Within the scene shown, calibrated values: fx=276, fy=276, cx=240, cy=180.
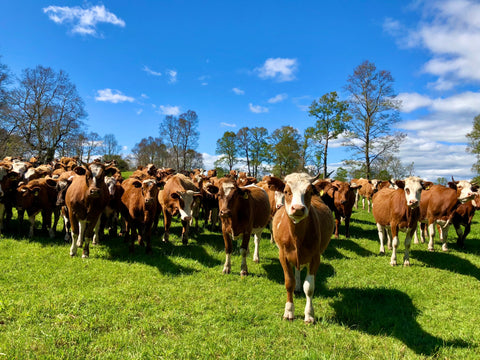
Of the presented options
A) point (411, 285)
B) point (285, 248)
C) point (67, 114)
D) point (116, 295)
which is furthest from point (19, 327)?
point (67, 114)

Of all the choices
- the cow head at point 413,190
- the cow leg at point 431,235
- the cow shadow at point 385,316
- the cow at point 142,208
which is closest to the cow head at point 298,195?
the cow shadow at point 385,316

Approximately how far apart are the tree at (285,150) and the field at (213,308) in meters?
33.5

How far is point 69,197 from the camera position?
794 cm

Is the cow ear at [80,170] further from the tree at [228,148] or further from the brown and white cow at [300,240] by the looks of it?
the tree at [228,148]

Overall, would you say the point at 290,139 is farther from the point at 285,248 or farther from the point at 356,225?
the point at 285,248

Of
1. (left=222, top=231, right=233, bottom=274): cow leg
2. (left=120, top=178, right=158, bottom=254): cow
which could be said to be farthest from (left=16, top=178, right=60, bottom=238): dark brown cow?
(left=222, top=231, right=233, bottom=274): cow leg

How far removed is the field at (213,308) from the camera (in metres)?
3.92

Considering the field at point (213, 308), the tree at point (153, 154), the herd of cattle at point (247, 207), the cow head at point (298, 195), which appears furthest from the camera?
the tree at point (153, 154)

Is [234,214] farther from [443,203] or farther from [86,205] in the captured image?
[443,203]

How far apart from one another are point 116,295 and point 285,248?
3440 millimetres

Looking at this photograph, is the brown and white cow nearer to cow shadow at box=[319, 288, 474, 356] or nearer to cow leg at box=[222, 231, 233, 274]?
cow shadow at box=[319, 288, 474, 356]

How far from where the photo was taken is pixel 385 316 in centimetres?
520

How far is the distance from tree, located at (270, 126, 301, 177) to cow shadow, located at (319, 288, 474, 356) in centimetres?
3484

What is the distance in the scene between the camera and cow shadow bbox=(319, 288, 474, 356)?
4324 mm
